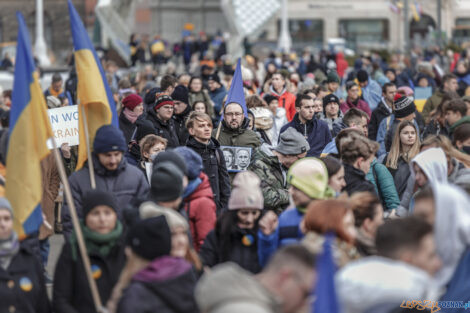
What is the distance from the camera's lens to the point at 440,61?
31.2 m

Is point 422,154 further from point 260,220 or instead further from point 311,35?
point 311,35

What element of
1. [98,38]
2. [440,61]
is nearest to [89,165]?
[440,61]

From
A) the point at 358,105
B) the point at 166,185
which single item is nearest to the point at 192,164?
the point at 166,185

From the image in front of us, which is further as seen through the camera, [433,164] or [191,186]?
[433,164]

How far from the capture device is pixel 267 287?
14.5 ft

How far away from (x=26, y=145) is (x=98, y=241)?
1.12 metres

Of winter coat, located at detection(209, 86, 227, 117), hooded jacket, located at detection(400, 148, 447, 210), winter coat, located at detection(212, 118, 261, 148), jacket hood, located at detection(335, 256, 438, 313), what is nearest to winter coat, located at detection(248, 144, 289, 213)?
winter coat, located at detection(212, 118, 261, 148)

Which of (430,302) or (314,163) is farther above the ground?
(314,163)

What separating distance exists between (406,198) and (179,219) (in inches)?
103

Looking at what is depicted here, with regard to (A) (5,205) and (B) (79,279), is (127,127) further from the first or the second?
(B) (79,279)

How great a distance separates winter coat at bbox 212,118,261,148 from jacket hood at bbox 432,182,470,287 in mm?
4849

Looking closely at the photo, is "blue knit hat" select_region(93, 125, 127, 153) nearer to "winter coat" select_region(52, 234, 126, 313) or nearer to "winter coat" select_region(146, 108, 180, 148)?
"winter coat" select_region(52, 234, 126, 313)

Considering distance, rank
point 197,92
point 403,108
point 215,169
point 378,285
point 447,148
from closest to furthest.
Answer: point 378,285 → point 447,148 → point 215,169 → point 403,108 → point 197,92

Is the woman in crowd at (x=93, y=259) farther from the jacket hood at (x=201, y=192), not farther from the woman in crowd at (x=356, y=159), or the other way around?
the woman in crowd at (x=356, y=159)
